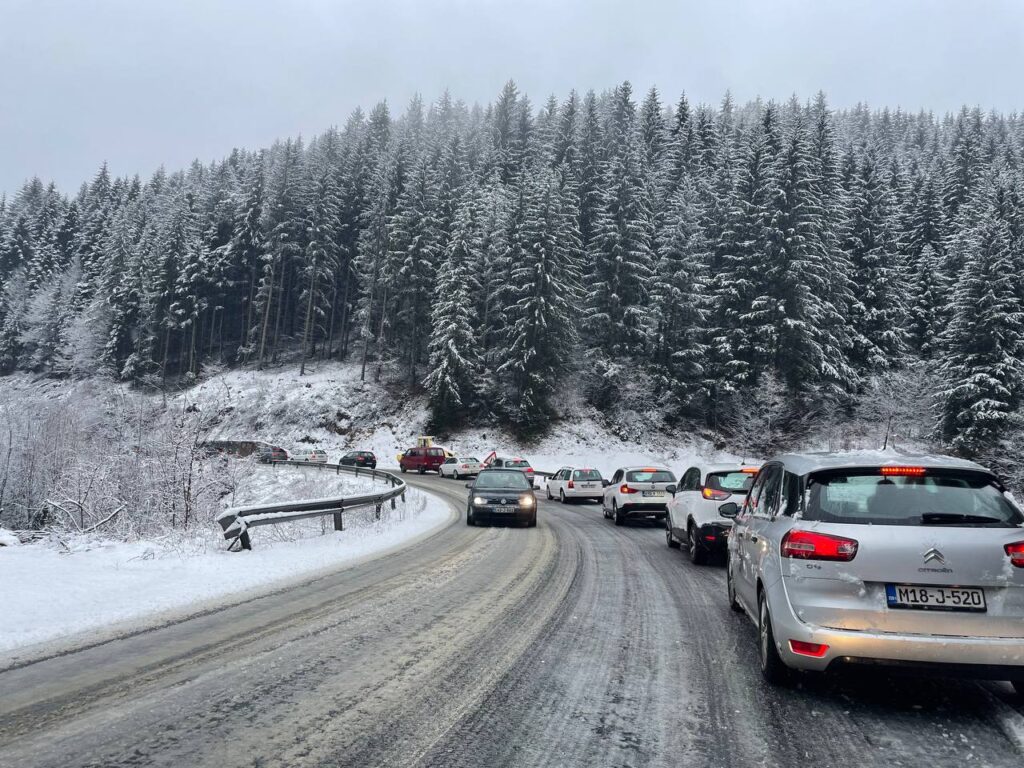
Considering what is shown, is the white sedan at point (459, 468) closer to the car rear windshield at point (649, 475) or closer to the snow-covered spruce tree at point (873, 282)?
the car rear windshield at point (649, 475)

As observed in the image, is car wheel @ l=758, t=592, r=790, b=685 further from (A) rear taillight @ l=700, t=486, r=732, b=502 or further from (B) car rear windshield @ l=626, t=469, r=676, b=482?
(B) car rear windshield @ l=626, t=469, r=676, b=482

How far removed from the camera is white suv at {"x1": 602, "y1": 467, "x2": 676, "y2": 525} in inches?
700

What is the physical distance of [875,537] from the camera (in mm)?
4344

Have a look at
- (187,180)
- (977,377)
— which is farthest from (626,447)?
(187,180)

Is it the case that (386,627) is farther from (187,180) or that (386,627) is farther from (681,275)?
(187,180)

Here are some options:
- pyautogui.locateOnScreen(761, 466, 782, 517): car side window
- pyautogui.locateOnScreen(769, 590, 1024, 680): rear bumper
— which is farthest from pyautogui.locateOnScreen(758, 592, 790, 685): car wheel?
pyautogui.locateOnScreen(761, 466, 782, 517): car side window

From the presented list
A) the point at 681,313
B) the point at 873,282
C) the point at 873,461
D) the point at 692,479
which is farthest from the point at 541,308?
the point at 873,461

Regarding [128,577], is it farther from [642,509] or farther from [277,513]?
[642,509]

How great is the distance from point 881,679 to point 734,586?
81.7 inches

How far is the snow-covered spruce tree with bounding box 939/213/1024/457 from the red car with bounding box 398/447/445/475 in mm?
29560

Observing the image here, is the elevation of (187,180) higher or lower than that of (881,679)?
higher

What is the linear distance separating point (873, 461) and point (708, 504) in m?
6.46

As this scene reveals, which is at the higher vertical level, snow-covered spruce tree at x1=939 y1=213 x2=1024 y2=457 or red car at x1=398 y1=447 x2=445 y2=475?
snow-covered spruce tree at x1=939 y1=213 x2=1024 y2=457

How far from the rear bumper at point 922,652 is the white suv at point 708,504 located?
6.08 m
